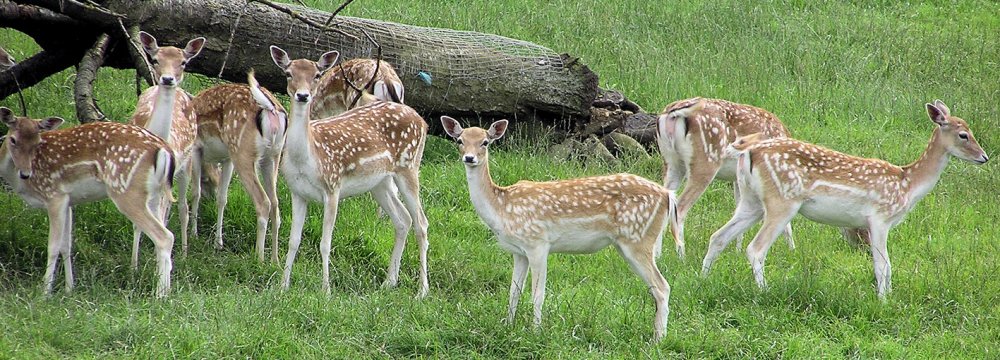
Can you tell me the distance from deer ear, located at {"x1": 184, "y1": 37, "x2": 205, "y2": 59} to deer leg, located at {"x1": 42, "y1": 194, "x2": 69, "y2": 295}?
1378 millimetres

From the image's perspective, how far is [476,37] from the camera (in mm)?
12102

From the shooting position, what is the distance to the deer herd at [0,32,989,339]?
765 cm

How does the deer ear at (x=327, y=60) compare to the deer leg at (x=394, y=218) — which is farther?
the deer ear at (x=327, y=60)

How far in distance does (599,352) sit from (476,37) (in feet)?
17.9

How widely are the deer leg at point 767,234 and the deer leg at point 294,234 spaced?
2.97 meters

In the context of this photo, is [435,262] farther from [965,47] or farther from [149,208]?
[965,47]

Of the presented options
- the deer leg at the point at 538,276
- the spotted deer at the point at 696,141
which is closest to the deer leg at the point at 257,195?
the deer leg at the point at 538,276

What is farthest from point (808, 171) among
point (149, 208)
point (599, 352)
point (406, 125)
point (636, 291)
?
point (149, 208)

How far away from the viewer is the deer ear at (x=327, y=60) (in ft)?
30.2

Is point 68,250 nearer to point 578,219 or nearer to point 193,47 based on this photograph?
point 193,47

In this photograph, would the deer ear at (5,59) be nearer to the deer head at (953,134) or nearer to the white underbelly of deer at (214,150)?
the white underbelly of deer at (214,150)

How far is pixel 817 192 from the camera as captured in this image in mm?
8500

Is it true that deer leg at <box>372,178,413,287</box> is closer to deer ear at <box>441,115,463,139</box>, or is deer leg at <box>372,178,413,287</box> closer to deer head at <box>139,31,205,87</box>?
deer ear at <box>441,115,463,139</box>

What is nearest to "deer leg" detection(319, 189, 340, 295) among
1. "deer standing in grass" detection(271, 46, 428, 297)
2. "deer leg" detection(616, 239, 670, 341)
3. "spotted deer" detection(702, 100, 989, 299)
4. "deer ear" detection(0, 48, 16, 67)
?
"deer standing in grass" detection(271, 46, 428, 297)
